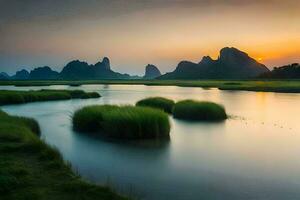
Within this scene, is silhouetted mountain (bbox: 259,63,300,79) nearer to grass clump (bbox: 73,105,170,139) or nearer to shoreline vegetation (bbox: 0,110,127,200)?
grass clump (bbox: 73,105,170,139)

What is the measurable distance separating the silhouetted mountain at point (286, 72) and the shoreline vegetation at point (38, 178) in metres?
177

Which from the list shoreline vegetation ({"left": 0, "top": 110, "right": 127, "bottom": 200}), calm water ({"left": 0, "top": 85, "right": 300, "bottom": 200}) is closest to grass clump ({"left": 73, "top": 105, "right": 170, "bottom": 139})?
calm water ({"left": 0, "top": 85, "right": 300, "bottom": 200})

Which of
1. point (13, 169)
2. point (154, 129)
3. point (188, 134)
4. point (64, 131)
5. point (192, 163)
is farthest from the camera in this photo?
point (64, 131)

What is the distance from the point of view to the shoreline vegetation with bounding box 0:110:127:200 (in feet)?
33.5

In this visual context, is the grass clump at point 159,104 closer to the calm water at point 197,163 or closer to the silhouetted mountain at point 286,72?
the calm water at point 197,163

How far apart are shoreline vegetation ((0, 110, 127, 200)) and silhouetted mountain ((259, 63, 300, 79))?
17729cm

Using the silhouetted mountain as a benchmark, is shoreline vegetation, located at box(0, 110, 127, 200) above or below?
below

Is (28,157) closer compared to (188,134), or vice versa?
(28,157)

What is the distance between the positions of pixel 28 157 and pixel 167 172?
5.64m

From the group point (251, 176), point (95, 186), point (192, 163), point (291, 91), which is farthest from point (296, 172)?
point (291, 91)

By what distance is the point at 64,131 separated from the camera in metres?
26.9

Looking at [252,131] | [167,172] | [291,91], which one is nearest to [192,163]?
[167,172]

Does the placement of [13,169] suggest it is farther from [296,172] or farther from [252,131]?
[252,131]

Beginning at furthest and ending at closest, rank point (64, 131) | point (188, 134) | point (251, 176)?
point (64, 131) < point (188, 134) < point (251, 176)
